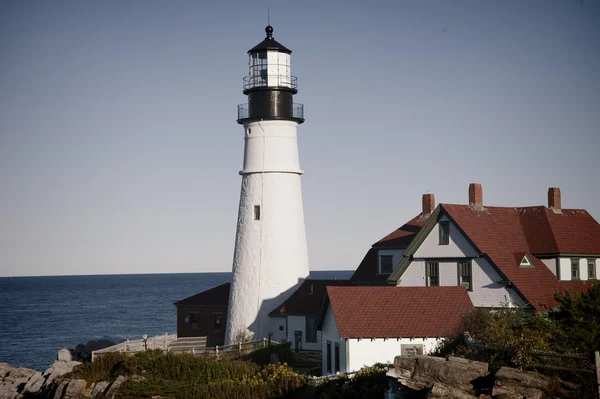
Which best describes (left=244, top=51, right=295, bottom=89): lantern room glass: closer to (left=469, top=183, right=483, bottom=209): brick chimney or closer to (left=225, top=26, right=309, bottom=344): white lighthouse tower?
(left=225, top=26, right=309, bottom=344): white lighthouse tower

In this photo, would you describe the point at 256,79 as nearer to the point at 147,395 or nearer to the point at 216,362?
the point at 216,362

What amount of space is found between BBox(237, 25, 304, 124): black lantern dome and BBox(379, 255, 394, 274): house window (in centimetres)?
752

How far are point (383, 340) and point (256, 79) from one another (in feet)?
50.2

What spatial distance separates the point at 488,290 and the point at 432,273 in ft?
8.65

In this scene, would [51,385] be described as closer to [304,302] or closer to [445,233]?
[304,302]

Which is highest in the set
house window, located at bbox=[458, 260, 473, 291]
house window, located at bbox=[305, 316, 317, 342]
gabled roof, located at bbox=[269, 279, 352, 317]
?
house window, located at bbox=[458, 260, 473, 291]

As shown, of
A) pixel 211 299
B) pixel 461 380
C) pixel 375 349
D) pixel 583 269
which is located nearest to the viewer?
pixel 461 380

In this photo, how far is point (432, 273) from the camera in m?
36.1

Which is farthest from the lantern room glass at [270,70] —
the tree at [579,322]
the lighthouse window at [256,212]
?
the tree at [579,322]

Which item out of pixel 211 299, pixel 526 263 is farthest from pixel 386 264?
pixel 211 299

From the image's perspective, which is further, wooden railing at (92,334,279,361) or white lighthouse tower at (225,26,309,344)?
white lighthouse tower at (225,26,309,344)

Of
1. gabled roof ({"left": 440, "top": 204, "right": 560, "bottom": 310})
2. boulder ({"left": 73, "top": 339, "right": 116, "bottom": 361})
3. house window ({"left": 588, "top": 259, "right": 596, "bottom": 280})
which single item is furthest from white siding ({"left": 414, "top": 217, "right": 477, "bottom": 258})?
boulder ({"left": 73, "top": 339, "right": 116, "bottom": 361})

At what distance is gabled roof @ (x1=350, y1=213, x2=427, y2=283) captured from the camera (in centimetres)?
4141

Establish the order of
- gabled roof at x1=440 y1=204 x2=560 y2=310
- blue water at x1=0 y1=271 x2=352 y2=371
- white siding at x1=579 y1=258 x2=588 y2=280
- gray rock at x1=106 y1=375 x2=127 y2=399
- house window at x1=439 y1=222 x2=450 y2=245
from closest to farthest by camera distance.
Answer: gray rock at x1=106 y1=375 x2=127 y2=399
gabled roof at x1=440 y1=204 x2=560 y2=310
house window at x1=439 y1=222 x2=450 y2=245
white siding at x1=579 y1=258 x2=588 y2=280
blue water at x1=0 y1=271 x2=352 y2=371
